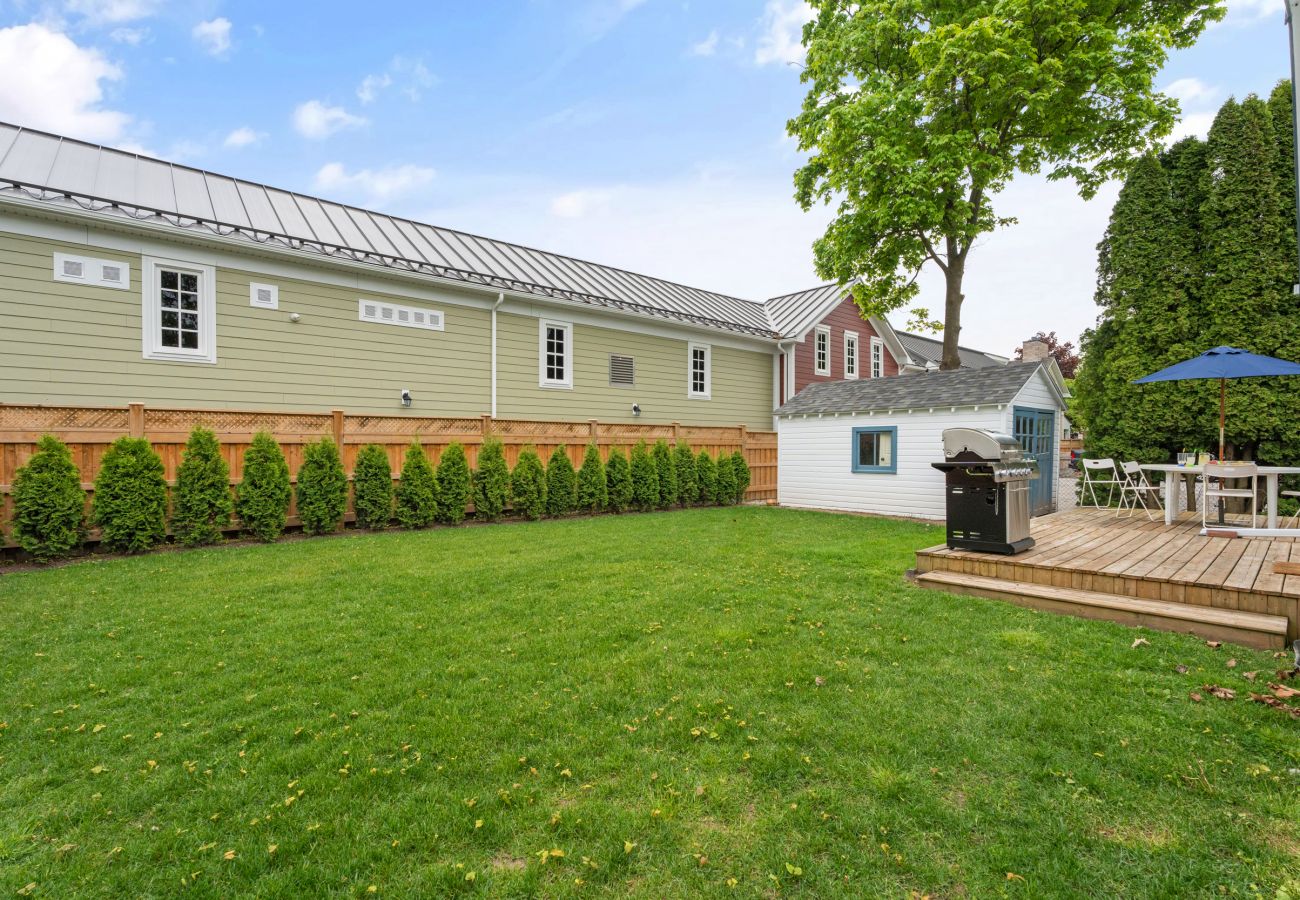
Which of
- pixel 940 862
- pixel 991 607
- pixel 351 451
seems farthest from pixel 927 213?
pixel 940 862

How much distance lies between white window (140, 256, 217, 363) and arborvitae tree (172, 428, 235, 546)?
84.7 inches

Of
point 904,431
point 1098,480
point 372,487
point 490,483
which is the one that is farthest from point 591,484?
point 1098,480

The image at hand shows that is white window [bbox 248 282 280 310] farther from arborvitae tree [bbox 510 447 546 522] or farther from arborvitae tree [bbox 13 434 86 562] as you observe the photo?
arborvitae tree [bbox 510 447 546 522]

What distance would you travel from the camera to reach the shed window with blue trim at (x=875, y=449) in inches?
446

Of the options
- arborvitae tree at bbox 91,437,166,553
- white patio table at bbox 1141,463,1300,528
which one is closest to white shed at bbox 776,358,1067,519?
white patio table at bbox 1141,463,1300,528

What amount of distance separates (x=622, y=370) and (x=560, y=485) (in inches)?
156

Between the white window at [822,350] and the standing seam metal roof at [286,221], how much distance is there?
317cm

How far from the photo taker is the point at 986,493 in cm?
578

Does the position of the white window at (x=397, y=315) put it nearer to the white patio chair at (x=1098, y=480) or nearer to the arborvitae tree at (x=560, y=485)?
the arborvitae tree at (x=560, y=485)

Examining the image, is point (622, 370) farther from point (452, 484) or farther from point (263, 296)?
point (263, 296)

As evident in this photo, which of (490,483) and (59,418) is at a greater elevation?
(59,418)

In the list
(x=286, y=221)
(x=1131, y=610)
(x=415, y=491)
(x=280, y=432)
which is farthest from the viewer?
(x=286, y=221)

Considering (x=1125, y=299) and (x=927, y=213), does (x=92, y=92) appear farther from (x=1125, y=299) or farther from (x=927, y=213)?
(x=1125, y=299)

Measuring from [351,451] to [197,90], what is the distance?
8.92m
